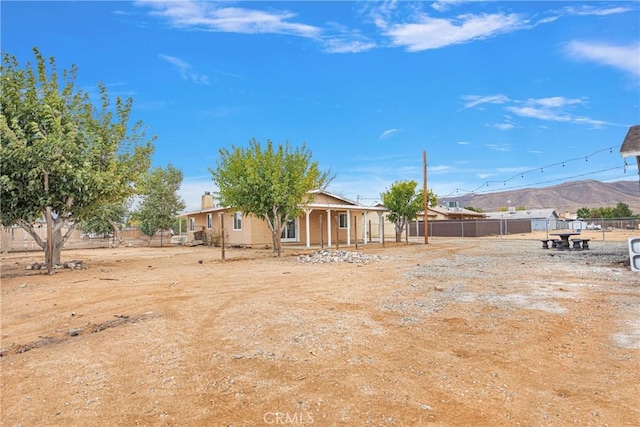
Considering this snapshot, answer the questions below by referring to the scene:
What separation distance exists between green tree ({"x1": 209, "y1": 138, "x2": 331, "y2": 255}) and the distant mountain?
112 m

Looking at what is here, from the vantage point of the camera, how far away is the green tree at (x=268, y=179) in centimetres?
1702

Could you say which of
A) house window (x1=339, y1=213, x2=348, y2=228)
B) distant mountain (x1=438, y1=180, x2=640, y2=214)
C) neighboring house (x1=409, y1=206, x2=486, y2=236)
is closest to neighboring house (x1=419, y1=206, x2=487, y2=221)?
neighboring house (x1=409, y1=206, x2=486, y2=236)

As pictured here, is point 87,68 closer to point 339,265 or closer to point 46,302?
point 46,302

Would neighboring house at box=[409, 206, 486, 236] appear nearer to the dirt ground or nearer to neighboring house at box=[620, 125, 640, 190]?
neighboring house at box=[620, 125, 640, 190]

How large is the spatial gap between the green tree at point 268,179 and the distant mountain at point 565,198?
11154cm

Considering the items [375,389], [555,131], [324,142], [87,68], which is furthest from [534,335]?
[555,131]

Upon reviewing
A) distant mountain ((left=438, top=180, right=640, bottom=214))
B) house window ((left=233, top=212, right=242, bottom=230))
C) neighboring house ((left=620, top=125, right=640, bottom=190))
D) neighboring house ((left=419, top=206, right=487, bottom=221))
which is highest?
distant mountain ((left=438, top=180, right=640, bottom=214))

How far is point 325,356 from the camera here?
421cm

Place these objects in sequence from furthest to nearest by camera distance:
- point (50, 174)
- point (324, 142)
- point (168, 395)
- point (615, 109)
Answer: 1. point (324, 142)
2. point (615, 109)
3. point (50, 174)
4. point (168, 395)

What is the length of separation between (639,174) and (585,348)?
11.2 metres

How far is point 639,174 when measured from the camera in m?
12.4

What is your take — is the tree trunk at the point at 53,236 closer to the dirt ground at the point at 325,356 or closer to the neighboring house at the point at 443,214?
the dirt ground at the point at 325,356

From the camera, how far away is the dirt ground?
3.04 meters

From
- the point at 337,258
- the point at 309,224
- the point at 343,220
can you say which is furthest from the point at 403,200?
the point at 337,258
